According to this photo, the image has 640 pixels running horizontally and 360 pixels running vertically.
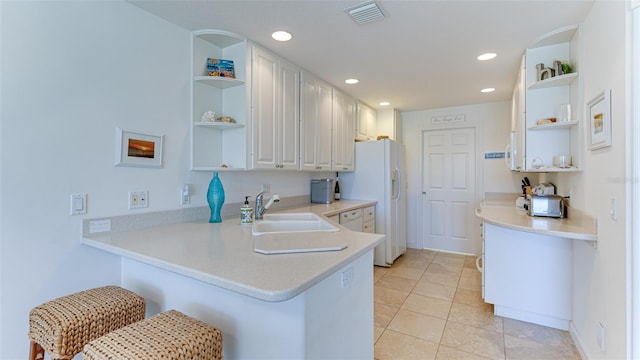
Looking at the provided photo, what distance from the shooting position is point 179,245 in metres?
1.48

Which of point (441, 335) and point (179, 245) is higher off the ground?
point (179, 245)

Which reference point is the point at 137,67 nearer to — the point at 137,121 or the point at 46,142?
the point at 137,121

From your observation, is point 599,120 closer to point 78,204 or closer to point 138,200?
point 138,200

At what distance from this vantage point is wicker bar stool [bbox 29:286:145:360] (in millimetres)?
1183

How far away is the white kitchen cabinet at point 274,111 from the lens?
7.98 ft

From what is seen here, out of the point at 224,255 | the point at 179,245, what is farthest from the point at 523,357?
the point at 179,245

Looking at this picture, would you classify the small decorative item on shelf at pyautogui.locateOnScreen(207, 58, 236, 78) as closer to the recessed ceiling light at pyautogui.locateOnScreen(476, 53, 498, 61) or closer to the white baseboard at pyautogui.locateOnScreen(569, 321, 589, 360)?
the recessed ceiling light at pyautogui.locateOnScreen(476, 53, 498, 61)

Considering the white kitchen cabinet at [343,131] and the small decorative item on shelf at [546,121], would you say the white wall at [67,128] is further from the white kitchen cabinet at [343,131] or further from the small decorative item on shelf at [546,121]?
the small decorative item on shelf at [546,121]

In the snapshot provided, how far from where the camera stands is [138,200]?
1.93 m

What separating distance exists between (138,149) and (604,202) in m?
2.79

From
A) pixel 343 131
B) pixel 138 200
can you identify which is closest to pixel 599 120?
pixel 343 131

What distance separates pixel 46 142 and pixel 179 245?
0.90 metres

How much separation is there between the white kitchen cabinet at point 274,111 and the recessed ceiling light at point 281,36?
0.20 metres

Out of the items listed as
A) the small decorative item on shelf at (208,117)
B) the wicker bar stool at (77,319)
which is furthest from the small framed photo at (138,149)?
the wicker bar stool at (77,319)
